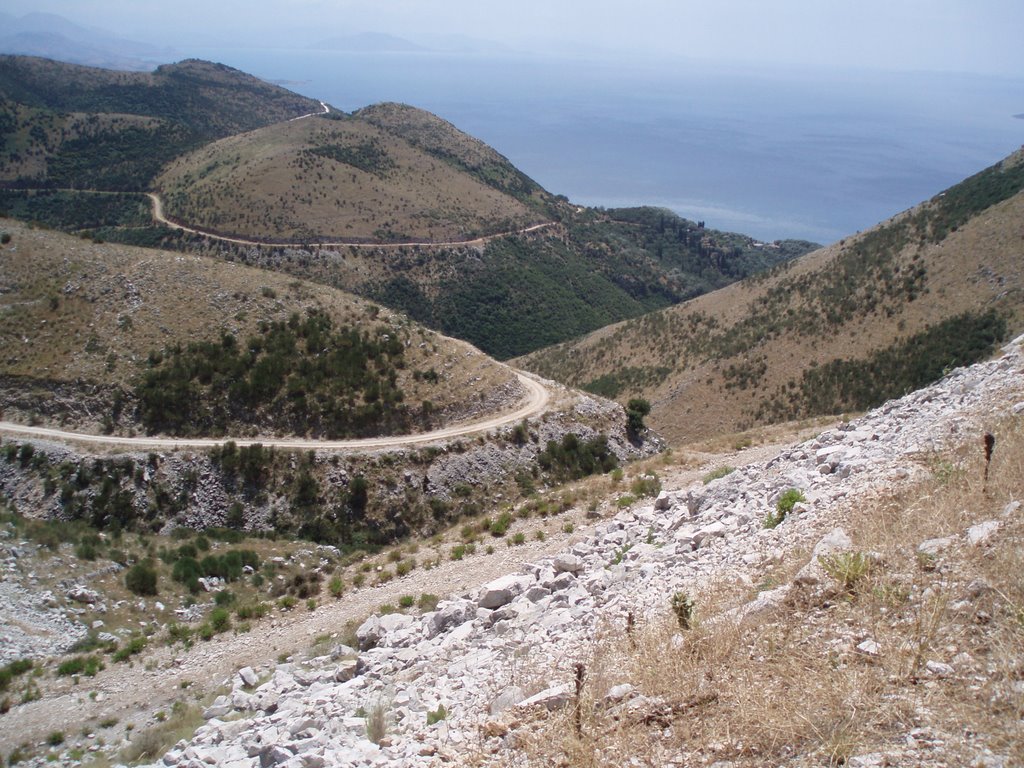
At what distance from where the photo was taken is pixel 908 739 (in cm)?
392

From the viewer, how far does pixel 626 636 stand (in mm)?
6352

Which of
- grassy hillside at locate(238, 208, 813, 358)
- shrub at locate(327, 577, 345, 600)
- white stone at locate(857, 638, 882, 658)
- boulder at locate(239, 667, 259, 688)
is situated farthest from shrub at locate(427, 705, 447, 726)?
grassy hillside at locate(238, 208, 813, 358)

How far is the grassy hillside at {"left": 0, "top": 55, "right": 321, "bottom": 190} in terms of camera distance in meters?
97.5

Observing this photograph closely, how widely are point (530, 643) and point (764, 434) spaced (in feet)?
44.1

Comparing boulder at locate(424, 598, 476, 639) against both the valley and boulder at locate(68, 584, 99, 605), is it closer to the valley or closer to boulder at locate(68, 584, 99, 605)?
the valley

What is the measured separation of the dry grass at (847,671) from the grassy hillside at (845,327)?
1210 inches

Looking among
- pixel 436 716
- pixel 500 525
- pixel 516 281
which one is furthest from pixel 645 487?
pixel 516 281

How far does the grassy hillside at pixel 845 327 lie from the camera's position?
35.8m

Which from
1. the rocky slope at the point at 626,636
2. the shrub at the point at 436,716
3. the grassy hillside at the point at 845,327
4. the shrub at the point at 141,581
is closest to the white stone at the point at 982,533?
the rocky slope at the point at 626,636

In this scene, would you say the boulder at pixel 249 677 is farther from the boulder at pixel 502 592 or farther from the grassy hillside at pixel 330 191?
the grassy hillside at pixel 330 191

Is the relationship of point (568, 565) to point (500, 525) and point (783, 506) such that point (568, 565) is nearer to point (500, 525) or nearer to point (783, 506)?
point (783, 506)

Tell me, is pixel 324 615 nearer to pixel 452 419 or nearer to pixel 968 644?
pixel 968 644

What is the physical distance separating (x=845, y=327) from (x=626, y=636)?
41.0m

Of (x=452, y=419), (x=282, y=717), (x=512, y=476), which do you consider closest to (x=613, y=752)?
(x=282, y=717)
